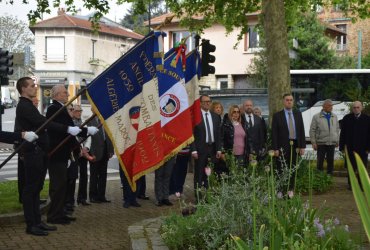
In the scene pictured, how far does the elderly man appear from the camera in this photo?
1548 cm

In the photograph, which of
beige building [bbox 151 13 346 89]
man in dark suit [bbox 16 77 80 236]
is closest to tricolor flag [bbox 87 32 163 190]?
man in dark suit [bbox 16 77 80 236]

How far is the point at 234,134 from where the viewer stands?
1172 centimetres

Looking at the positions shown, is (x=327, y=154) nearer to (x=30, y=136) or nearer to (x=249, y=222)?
(x=30, y=136)

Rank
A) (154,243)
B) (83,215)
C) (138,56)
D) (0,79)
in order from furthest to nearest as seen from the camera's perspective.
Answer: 1. (0,79)
2. (83,215)
3. (138,56)
4. (154,243)

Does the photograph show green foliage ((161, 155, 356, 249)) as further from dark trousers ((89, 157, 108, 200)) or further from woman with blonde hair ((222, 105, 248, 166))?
dark trousers ((89, 157, 108, 200))

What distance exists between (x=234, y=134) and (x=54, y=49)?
55057mm

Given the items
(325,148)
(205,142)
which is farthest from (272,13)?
(205,142)

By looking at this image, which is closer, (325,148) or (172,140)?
(172,140)

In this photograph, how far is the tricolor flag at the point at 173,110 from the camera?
9172mm

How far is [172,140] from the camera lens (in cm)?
914


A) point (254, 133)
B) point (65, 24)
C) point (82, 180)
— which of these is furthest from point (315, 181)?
point (65, 24)

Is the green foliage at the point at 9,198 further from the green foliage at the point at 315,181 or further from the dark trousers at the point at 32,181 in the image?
the green foliage at the point at 315,181

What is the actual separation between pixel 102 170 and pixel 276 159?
10.1 ft

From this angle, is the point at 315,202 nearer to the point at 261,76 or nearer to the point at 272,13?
the point at 272,13
